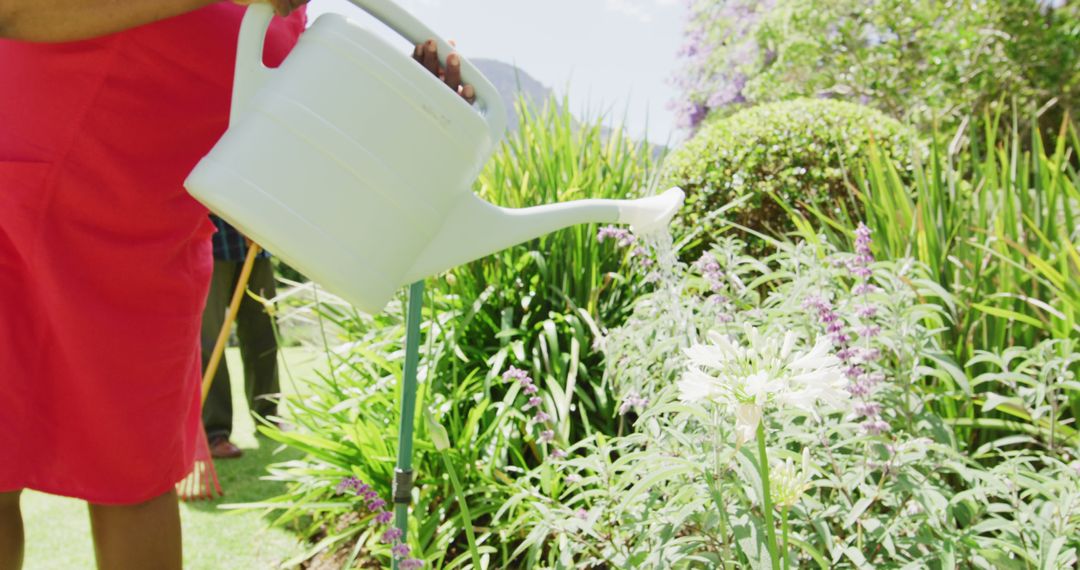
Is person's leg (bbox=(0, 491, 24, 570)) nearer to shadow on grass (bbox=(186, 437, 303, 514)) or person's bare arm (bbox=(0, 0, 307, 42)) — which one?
person's bare arm (bbox=(0, 0, 307, 42))

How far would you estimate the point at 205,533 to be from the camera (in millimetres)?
2445

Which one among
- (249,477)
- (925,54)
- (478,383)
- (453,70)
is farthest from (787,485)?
(925,54)

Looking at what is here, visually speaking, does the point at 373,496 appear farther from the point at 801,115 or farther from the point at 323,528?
the point at 801,115

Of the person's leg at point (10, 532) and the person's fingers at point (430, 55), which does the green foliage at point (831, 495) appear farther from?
the person's leg at point (10, 532)

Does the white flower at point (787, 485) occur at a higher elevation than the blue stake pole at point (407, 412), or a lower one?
higher

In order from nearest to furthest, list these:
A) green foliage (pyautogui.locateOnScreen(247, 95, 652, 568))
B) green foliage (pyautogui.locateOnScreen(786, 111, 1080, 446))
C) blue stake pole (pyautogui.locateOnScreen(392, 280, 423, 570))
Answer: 1. blue stake pole (pyautogui.locateOnScreen(392, 280, 423, 570))
2. green foliage (pyautogui.locateOnScreen(786, 111, 1080, 446))
3. green foliage (pyautogui.locateOnScreen(247, 95, 652, 568))

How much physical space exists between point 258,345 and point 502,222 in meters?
2.66

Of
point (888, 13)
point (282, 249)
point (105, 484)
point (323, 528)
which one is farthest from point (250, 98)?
point (888, 13)

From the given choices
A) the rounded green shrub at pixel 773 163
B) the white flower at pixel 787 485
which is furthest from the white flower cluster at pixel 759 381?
the rounded green shrub at pixel 773 163

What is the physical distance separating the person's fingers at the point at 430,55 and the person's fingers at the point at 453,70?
0.06 feet

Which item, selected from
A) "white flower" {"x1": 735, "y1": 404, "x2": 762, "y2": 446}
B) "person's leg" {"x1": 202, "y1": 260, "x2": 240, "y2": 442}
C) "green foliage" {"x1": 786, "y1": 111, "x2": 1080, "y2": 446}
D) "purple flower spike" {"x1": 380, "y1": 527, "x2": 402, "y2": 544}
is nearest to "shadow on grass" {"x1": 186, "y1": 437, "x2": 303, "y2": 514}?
"person's leg" {"x1": 202, "y1": 260, "x2": 240, "y2": 442}

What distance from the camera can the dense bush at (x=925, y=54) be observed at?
6641mm

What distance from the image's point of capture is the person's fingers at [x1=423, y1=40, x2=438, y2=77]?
108 cm

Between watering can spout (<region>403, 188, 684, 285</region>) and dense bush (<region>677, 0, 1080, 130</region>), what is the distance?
207 inches
